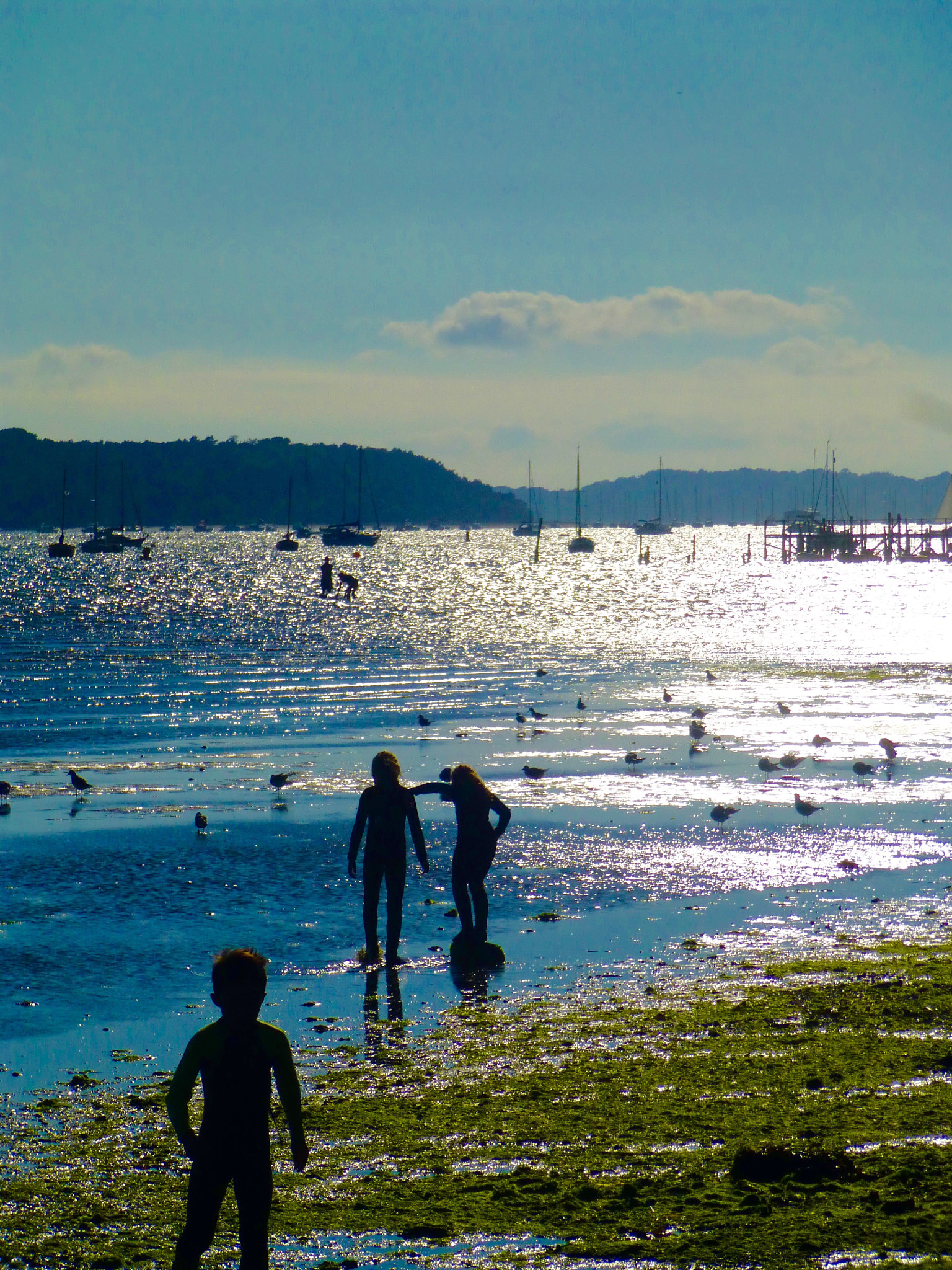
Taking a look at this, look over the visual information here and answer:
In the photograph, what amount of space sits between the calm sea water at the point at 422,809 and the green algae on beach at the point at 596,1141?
120 cm

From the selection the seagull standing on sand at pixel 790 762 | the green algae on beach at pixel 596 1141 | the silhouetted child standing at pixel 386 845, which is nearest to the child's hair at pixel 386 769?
the silhouetted child standing at pixel 386 845

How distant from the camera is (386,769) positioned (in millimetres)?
11469

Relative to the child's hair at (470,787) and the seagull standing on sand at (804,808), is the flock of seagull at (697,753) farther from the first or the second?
the child's hair at (470,787)

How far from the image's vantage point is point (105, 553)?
156375mm

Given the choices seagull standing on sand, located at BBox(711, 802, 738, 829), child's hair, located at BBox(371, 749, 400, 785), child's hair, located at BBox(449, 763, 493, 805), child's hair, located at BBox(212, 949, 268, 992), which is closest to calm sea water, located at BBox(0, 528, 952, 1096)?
seagull standing on sand, located at BBox(711, 802, 738, 829)

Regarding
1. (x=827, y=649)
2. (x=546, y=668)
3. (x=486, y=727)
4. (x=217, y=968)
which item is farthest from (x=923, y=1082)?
(x=827, y=649)

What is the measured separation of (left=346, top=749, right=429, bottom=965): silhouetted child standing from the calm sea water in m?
0.45

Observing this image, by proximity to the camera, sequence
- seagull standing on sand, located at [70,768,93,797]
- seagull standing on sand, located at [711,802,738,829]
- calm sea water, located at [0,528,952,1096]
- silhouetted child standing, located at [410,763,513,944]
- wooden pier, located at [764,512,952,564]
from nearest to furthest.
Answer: calm sea water, located at [0,528,952,1096] → silhouetted child standing, located at [410,763,513,944] → seagull standing on sand, located at [711,802,738,829] → seagull standing on sand, located at [70,768,93,797] → wooden pier, located at [764,512,952,564]

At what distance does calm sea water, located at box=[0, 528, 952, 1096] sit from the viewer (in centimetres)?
1116

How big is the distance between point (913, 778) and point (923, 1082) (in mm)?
14004

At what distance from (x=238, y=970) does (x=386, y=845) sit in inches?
257

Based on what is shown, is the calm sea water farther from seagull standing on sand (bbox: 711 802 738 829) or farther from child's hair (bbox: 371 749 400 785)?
child's hair (bbox: 371 749 400 785)

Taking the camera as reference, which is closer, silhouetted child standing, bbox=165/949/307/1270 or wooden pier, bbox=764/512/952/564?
silhouetted child standing, bbox=165/949/307/1270

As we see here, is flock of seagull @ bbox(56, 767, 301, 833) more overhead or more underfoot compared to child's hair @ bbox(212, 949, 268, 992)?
more underfoot
